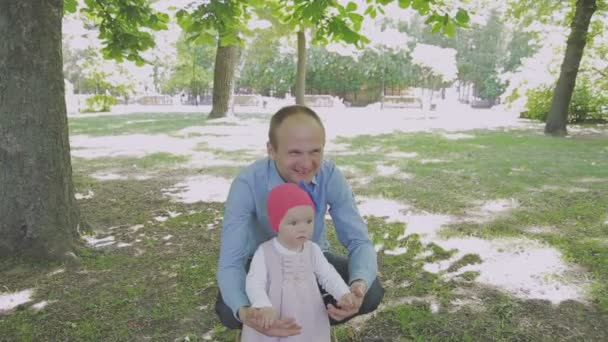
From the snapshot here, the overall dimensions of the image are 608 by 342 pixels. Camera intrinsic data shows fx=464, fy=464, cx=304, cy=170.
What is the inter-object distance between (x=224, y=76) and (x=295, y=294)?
18.8 m

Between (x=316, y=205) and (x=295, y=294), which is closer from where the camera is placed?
(x=295, y=294)

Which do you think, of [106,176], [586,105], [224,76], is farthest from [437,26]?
[586,105]

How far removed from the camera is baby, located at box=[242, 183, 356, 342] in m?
2.23

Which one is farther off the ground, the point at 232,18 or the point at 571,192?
the point at 232,18

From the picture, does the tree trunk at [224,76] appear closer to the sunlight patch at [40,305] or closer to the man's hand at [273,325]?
the sunlight patch at [40,305]

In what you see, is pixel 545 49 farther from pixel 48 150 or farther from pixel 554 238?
pixel 48 150

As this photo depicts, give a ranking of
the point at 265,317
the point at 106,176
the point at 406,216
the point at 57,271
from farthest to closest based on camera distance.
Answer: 1. the point at 106,176
2. the point at 406,216
3. the point at 57,271
4. the point at 265,317

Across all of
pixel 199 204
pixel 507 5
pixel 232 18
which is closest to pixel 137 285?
pixel 199 204

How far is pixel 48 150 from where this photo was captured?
4.45 m

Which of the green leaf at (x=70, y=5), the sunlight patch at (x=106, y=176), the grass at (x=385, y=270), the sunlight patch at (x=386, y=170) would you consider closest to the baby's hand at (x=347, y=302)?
the grass at (x=385, y=270)

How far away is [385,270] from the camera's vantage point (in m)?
4.50

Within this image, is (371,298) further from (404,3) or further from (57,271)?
(404,3)

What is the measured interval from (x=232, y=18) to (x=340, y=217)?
12.9ft

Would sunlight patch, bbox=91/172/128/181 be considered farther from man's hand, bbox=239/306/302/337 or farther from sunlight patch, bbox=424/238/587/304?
man's hand, bbox=239/306/302/337
